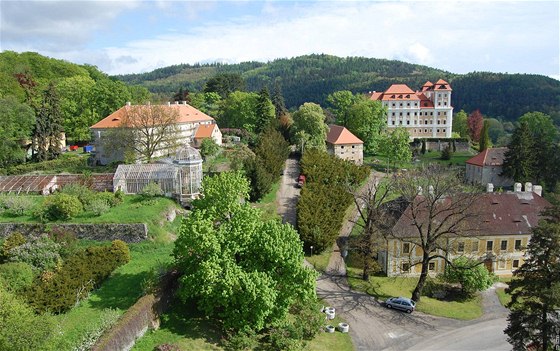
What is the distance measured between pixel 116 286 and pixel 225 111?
168ft

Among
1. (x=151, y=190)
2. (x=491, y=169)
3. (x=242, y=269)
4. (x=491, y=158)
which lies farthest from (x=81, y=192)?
(x=491, y=158)

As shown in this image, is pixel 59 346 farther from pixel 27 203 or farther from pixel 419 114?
pixel 419 114

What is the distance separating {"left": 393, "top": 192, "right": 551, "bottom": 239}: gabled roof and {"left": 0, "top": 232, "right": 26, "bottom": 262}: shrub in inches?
1014

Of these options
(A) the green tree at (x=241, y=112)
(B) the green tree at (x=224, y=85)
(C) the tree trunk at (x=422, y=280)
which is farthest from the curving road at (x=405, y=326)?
(B) the green tree at (x=224, y=85)

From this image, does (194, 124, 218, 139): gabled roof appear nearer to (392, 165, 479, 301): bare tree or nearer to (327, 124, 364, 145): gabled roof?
(327, 124, 364, 145): gabled roof

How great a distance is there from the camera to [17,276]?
2420 centimetres

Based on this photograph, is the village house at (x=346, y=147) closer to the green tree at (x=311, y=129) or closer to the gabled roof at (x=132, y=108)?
the green tree at (x=311, y=129)

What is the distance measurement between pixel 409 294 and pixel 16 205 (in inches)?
1157

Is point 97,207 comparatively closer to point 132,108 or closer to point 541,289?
point 132,108

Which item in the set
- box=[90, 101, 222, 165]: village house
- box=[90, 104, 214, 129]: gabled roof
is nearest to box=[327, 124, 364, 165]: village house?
box=[90, 101, 222, 165]: village house

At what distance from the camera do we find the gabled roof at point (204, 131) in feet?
195

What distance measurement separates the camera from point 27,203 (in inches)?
1344

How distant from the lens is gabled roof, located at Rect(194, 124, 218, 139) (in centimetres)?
5931

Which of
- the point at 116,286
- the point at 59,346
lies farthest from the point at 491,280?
the point at 59,346
